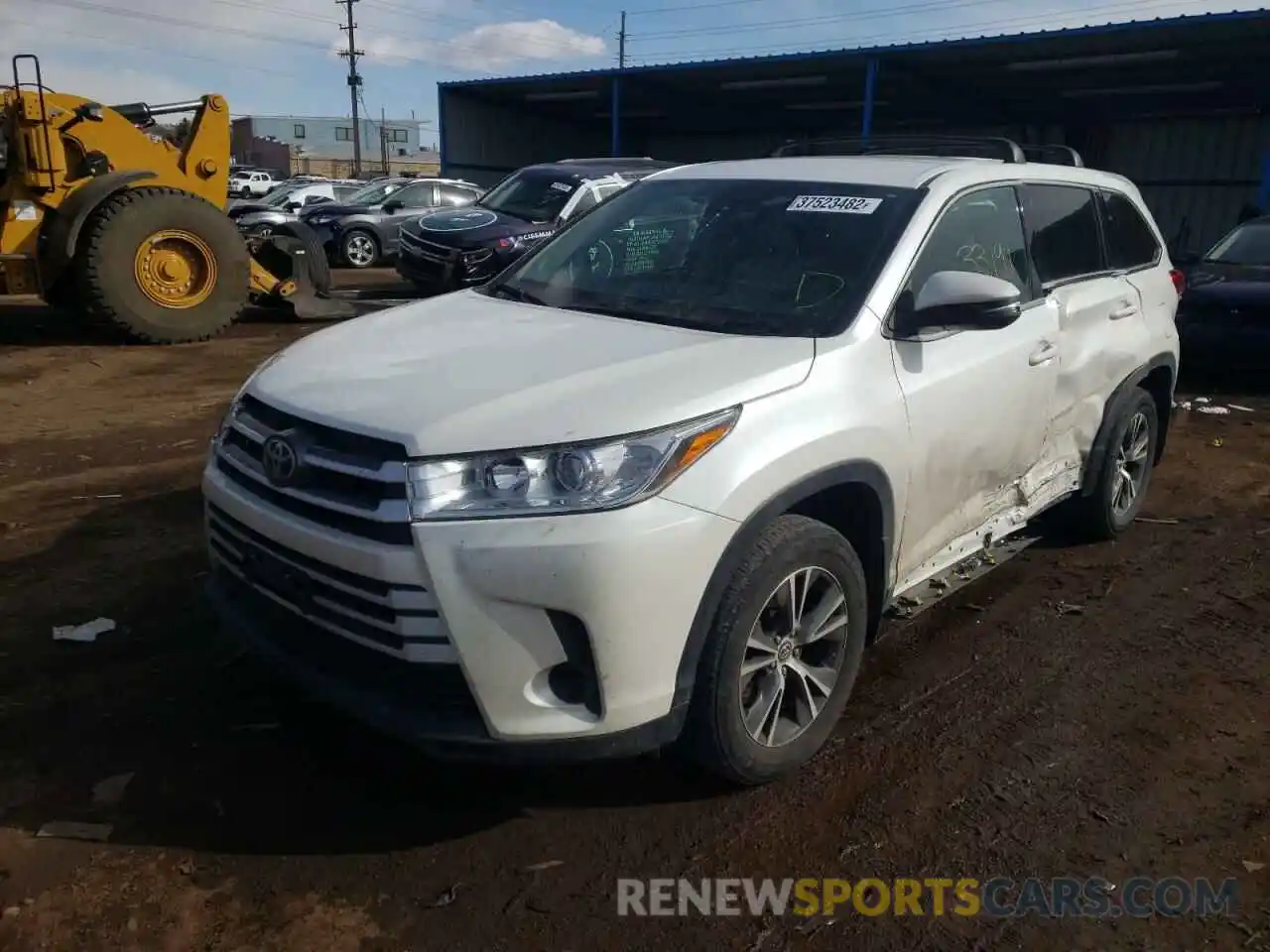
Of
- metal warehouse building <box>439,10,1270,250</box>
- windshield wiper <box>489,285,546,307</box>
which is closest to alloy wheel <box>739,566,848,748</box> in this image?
windshield wiper <box>489,285,546,307</box>

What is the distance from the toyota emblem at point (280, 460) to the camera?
2.71m

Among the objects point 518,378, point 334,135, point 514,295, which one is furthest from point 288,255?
point 334,135

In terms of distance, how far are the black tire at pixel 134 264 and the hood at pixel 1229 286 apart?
362 inches

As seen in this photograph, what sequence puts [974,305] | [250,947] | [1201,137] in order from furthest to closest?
[1201,137]
[974,305]
[250,947]

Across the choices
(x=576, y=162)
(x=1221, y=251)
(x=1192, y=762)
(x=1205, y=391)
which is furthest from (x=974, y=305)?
(x=576, y=162)

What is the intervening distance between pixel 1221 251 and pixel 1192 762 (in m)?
8.25

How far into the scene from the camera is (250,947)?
7.99 ft

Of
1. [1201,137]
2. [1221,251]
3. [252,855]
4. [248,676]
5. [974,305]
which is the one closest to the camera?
[252,855]

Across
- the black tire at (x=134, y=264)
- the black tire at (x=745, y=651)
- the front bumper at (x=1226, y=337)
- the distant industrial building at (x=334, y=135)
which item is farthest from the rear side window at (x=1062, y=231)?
the distant industrial building at (x=334, y=135)

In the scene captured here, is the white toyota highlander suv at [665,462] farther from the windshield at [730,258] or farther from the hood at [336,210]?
the hood at [336,210]

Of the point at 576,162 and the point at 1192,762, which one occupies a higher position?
the point at 576,162

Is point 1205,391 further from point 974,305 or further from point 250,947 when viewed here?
point 250,947

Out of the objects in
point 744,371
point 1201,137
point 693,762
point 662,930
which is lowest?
point 662,930

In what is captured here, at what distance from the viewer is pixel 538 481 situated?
2.53 m
